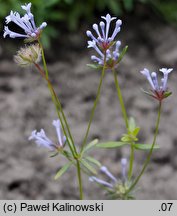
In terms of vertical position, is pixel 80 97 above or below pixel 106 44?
above

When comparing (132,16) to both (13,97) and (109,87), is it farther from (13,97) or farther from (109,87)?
(13,97)

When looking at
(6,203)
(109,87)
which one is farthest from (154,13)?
(6,203)

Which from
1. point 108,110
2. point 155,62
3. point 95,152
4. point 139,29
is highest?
point 139,29

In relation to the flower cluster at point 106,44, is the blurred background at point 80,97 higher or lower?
higher

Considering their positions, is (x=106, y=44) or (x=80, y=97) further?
(x=80, y=97)

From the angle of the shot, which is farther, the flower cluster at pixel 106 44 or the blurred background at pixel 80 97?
the blurred background at pixel 80 97

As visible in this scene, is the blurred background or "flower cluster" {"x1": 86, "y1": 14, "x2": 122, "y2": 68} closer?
"flower cluster" {"x1": 86, "y1": 14, "x2": 122, "y2": 68}

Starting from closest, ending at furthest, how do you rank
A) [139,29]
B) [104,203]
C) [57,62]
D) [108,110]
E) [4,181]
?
1. [104,203]
2. [4,181]
3. [108,110]
4. [57,62]
5. [139,29]

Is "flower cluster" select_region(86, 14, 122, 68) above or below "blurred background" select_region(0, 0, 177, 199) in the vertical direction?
below
